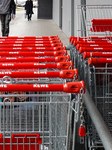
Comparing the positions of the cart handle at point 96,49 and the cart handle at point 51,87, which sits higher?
the cart handle at point 96,49

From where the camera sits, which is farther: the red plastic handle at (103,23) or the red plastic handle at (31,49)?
the red plastic handle at (103,23)

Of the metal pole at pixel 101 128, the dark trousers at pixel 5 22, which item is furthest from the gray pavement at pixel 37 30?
the metal pole at pixel 101 128

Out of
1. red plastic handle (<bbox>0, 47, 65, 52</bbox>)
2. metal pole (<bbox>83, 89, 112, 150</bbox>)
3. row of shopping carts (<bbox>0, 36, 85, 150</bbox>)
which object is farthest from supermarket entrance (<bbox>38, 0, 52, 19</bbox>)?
metal pole (<bbox>83, 89, 112, 150</bbox>)

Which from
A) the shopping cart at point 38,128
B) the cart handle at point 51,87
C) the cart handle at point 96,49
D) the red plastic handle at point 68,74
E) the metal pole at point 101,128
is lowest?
the shopping cart at point 38,128

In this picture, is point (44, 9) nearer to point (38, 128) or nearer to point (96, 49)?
point (96, 49)

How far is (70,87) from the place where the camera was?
1569 millimetres

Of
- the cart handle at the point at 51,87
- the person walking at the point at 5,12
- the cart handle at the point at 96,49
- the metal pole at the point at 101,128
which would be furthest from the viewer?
the person walking at the point at 5,12

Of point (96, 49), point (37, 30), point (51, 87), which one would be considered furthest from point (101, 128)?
point (37, 30)

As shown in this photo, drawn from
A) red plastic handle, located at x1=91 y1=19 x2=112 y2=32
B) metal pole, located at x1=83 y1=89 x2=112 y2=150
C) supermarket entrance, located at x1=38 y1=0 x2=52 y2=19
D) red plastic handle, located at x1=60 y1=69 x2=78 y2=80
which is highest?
supermarket entrance, located at x1=38 y1=0 x2=52 y2=19

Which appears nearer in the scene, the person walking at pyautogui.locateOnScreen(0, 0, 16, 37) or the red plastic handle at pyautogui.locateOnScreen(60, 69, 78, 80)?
the red plastic handle at pyautogui.locateOnScreen(60, 69, 78, 80)

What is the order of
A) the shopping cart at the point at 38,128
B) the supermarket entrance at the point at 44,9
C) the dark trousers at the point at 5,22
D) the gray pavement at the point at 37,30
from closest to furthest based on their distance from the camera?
1. the shopping cart at the point at 38,128
2. the dark trousers at the point at 5,22
3. the gray pavement at the point at 37,30
4. the supermarket entrance at the point at 44,9

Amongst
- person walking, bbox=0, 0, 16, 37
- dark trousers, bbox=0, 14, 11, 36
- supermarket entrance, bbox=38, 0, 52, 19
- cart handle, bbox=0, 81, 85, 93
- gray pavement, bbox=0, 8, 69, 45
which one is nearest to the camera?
cart handle, bbox=0, 81, 85, 93

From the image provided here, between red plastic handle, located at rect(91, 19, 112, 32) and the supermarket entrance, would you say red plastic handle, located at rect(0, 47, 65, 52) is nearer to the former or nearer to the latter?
red plastic handle, located at rect(91, 19, 112, 32)

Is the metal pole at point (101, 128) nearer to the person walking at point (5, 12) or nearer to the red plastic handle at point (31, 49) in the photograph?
Answer: the red plastic handle at point (31, 49)
